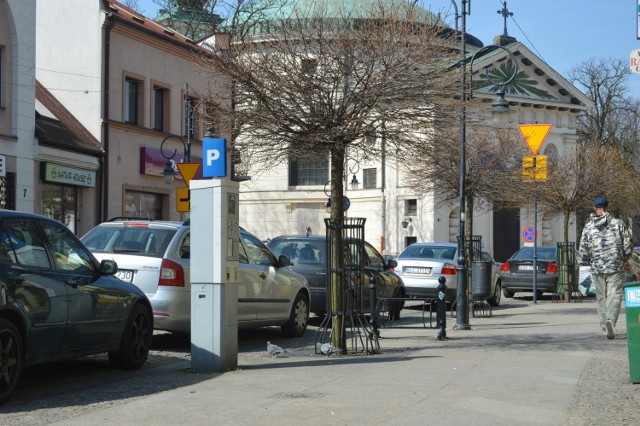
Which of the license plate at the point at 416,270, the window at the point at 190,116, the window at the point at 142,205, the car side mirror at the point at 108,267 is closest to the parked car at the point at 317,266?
the window at the point at 190,116

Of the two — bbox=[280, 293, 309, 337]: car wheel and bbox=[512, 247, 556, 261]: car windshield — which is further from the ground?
bbox=[512, 247, 556, 261]: car windshield

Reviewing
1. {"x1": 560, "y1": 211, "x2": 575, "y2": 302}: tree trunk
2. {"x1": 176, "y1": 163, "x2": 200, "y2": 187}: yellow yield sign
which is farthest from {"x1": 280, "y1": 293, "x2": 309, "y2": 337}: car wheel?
{"x1": 560, "y1": 211, "x2": 575, "y2": 302}: tree trunk

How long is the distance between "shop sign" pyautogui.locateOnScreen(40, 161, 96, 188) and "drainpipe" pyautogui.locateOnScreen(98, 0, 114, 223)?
569mm

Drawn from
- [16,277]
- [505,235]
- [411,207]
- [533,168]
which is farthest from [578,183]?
[505,235]

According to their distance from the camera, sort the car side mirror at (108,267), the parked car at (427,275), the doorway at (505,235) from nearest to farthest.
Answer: the car side mirror at (108,267) → the parked car at (427,275) → the doorway at (505,235)

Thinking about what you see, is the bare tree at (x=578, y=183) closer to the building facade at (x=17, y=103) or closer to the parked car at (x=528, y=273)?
the parked car at (x=528, y=273)

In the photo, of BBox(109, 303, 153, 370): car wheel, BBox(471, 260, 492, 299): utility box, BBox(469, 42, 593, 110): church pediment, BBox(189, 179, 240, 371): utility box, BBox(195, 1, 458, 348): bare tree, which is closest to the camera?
BBox(189, 179, 240, 371): utility box

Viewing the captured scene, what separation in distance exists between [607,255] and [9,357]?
8639 mm

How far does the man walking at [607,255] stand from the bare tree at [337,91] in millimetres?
3019

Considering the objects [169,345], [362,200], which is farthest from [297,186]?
[169,345]

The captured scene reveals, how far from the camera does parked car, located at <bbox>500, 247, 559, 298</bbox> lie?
99.5ft

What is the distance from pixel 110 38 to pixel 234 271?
2351 cm

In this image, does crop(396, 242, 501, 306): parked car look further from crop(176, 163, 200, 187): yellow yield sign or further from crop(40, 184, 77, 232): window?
crop(40, 184, 77, 232): window

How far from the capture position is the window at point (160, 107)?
119 ft
